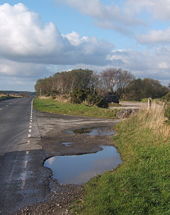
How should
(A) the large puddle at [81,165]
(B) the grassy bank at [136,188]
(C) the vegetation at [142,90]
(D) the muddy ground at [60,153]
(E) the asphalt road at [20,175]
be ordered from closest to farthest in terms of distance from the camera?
1. (B) the grassy bank at [136,188]
2. (D) the muddy ground at [60,153]
3. (E) the asphalt road at [20,175]
4. (A) the large puddle at [81,165]
5. (C) the vegetation at [142,90]

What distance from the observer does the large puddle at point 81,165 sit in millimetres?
9078

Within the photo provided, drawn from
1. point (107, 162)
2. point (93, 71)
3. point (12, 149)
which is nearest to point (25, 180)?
point (107, 162)

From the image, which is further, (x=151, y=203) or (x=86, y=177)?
(x=86, y=177)

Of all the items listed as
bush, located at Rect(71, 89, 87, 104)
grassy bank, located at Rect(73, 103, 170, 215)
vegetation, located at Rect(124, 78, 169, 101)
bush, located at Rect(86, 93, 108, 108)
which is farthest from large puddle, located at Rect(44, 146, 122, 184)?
vegetation, located at Rect(124, 78, 169, 101)

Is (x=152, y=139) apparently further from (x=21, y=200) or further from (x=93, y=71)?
(x=93, y=71)

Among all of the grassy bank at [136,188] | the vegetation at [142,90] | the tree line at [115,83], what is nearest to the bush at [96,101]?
the grassy bank at [136,188]

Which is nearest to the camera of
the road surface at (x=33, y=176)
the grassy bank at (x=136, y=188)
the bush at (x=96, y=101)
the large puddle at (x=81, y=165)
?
the grassy bank at (x=136, y=188)

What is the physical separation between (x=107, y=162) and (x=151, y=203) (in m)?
4.95

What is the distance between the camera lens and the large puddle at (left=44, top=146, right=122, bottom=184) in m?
9.08

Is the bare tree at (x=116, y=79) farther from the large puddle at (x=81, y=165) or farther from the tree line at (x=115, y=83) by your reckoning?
the large puddle at (x=81, y=165)

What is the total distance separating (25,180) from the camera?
8.41 metres

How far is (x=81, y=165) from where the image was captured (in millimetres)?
10656

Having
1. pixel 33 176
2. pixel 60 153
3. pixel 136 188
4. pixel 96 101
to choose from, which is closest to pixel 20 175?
pixel 33 176

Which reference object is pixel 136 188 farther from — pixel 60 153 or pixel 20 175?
pixel 60 153
